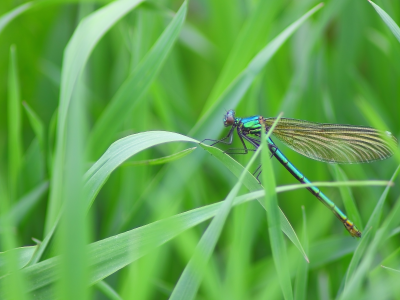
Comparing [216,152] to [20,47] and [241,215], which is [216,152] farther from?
[20,47]

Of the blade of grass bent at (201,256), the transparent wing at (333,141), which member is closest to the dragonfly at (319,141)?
the transparent wing at (333,141)

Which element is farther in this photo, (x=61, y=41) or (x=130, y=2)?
(x=61, y=41)

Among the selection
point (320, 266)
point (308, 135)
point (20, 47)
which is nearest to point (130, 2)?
point (308, 135)

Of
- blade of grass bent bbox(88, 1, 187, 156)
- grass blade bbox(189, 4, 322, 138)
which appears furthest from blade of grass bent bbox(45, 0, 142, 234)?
grass blade bbox(189, 4, 322, 138)

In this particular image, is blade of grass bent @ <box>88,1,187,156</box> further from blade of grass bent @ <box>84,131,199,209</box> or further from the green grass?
blade of grass bent @ <box>84,131,199,209</box>

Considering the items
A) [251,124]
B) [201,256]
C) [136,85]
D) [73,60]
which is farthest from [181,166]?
[201,256]

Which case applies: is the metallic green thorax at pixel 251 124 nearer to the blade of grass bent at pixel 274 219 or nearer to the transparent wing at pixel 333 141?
the transparent wing at pixel 333 141
